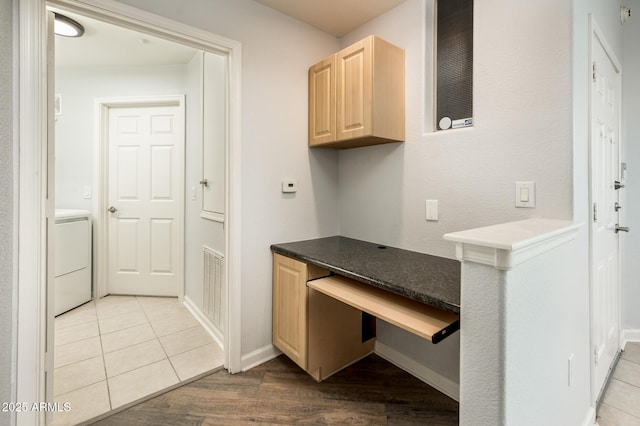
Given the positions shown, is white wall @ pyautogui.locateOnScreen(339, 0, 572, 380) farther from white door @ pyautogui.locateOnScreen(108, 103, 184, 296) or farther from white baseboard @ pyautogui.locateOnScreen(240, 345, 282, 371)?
white door @ pyautogui.locateOnScreen(108, 103, 184, 296)

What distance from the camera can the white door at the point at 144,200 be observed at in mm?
3287

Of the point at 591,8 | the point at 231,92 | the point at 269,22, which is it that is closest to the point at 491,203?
the point at 591,8

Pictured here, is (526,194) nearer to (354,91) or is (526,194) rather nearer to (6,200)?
(354,91)

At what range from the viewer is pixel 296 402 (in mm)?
1698

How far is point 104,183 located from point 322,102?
2.76 meters

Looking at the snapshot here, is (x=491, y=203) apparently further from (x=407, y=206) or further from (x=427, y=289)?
(x=427, y=289)

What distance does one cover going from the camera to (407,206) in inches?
78.0

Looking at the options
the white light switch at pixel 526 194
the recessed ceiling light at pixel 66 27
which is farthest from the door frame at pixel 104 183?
the white light switch at pixel 526 194

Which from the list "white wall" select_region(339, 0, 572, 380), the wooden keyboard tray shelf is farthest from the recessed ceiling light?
the wooden keyboard tray shelf

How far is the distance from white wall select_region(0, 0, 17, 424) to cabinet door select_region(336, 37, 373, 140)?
1.66 meters

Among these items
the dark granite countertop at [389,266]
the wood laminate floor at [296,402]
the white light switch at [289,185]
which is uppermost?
the white light switch at [289,185]

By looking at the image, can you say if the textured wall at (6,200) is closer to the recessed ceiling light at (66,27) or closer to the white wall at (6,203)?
the white wall at (6,203)

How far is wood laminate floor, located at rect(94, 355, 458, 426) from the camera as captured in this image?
1567 mm

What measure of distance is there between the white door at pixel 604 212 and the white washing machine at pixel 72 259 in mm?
4154
